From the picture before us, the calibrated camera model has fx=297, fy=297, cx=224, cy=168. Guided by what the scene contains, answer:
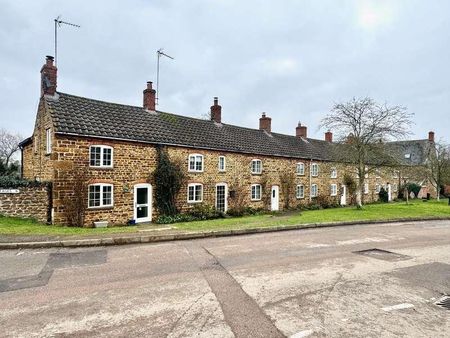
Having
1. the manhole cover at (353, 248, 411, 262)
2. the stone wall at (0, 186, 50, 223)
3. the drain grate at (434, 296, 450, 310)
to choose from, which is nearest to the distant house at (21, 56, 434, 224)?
the stone wall at (0, 186, 50, 223)

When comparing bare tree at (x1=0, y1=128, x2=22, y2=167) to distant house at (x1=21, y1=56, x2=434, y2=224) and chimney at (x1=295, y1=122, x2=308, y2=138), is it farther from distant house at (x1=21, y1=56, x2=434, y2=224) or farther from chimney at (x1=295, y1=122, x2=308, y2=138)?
chimney at (x1=295, y1=122, x2=308, y2=138)

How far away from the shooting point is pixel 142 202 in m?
18.8

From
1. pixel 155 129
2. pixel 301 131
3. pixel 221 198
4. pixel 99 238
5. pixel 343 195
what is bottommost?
pixel 99 238

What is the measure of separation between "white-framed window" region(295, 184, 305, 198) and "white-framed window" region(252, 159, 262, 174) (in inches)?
207

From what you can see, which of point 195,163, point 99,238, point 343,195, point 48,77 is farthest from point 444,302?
point 343,195

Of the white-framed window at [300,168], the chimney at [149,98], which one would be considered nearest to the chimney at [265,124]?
the white-framed window at [300,168]

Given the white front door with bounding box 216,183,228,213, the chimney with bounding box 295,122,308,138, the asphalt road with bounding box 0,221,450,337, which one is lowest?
the asphalt road with bounding box 0,221,450,337

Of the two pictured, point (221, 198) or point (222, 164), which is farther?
point (222, 164)

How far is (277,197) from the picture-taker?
27656 millimetres

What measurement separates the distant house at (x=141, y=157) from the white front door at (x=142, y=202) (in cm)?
6

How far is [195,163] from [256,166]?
6745 millimetres

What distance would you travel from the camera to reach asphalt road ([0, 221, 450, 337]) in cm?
455

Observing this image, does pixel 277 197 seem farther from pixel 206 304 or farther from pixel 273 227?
pixel 206 304

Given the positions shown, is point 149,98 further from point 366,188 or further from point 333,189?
point 366,188
